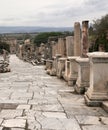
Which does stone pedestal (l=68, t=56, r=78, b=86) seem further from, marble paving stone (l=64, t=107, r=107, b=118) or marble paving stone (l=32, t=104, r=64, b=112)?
marble paving stone (l=64, t=107, r=107, b=118)

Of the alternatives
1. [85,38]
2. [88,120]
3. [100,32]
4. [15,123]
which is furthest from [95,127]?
[100,32]

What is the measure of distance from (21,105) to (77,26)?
6.70 m

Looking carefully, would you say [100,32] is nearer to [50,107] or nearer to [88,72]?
[88,72]

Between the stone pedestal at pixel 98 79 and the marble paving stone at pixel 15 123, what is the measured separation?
2365 millimetres

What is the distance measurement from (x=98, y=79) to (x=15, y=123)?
9.45 ft

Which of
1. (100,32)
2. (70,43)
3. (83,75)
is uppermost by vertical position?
(70,43)

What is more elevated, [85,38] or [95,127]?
[85,38]

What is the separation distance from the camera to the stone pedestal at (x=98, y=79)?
8.95 m

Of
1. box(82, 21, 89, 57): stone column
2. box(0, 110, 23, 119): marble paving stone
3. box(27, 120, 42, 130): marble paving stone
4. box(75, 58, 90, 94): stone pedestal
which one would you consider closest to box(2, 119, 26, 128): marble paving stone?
box(27, 120, 42, 130): marble paving stone

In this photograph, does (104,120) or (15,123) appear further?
(104,120)

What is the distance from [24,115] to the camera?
7820mm

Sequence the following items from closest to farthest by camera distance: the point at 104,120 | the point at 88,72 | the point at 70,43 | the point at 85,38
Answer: the point at 104,120 < the point at 88,72 < the point at 85,38 < the point at 70,43

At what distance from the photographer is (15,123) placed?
7.02m

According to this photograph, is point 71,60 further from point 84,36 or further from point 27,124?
point 27,124
